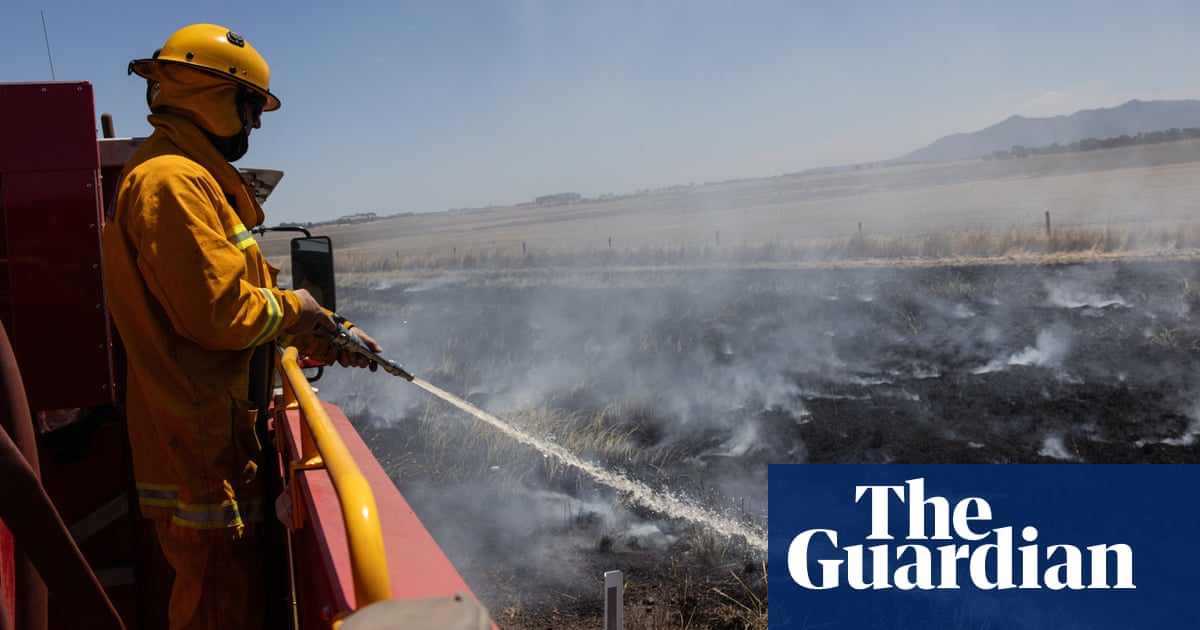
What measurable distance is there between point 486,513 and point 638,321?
8.71 meters

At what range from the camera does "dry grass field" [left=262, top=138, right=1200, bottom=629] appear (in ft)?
18.5

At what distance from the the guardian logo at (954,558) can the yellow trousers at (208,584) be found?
3935 millimetres

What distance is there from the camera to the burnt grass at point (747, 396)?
548 centimetres

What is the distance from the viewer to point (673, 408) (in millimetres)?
9227

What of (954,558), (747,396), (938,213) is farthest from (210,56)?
(938,213)

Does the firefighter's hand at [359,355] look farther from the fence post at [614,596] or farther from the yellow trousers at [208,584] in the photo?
the fence post at [614,596]

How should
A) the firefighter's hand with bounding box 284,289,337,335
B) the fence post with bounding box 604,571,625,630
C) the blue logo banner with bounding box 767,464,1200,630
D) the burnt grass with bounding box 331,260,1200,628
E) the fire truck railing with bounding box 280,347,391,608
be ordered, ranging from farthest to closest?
the burnt grass with bounding box 331,260,1200,628 → the blue logo banner with bounding box 767,464,1200,630 → the fence post with bounding box 604,571,625,630 → the firefighter's hand with bounding box 284,289,337,335 → the fire truck railing with bounding box 280,347,391,608

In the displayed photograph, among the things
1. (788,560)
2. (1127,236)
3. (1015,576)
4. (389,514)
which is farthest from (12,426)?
(1127,236)

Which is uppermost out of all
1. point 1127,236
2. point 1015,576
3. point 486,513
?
point 1127,236

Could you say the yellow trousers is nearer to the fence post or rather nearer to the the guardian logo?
the fence post

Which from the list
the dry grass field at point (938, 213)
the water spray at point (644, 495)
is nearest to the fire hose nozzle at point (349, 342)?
the water spray at point (644, 495)

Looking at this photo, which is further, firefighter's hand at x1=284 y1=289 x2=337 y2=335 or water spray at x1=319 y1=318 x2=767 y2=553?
water spray at x1=319 y1=318 x2=767 y2=553

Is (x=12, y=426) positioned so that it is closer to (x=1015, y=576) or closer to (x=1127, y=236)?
(x=1015, y=576)

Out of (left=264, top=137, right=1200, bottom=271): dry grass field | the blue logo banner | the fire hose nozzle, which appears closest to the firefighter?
the fire hose nozzle
